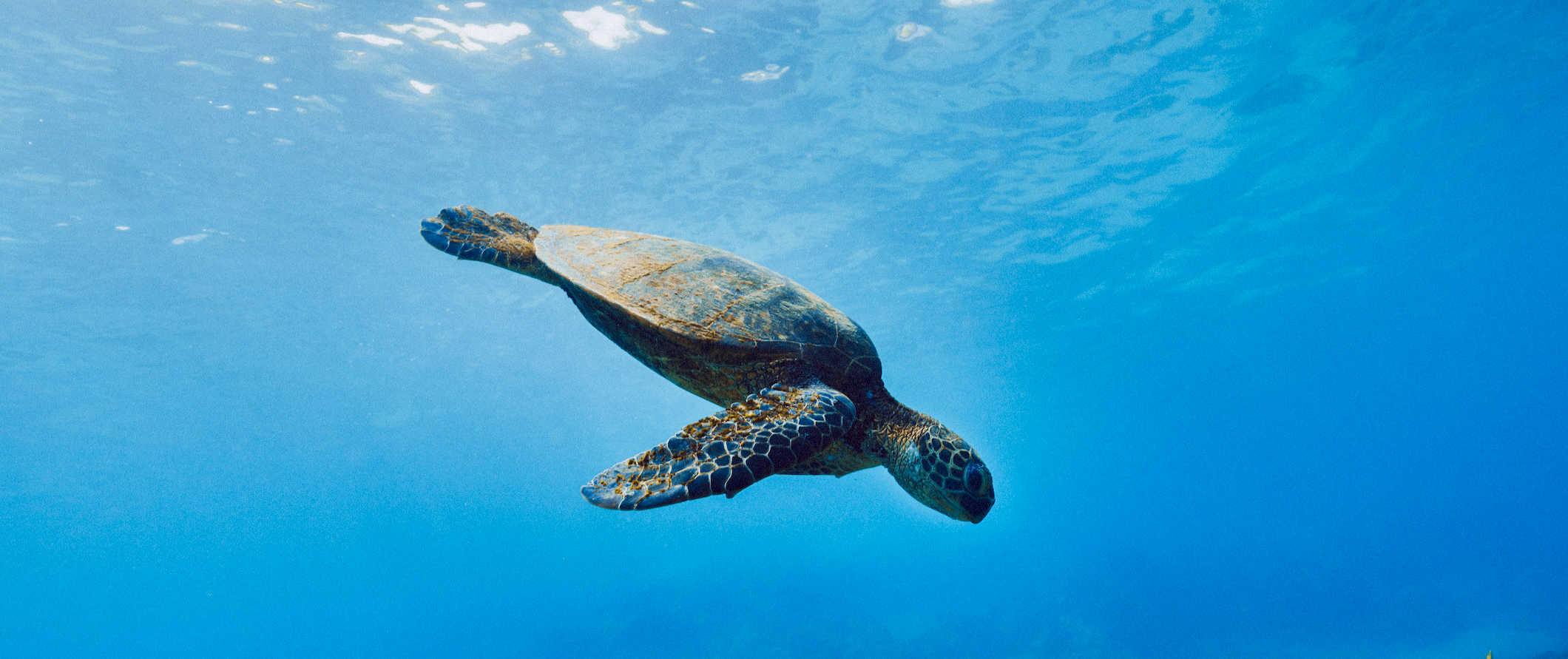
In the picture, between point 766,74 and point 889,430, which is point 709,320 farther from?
point 766,74

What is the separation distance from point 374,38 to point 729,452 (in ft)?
40.5

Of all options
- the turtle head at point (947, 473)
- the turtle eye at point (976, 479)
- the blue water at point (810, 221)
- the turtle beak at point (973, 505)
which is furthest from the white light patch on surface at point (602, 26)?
the turtle beak at point (973, 505)

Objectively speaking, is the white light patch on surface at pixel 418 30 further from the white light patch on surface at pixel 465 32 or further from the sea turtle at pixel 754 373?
the sea turtle at pixel 754 373

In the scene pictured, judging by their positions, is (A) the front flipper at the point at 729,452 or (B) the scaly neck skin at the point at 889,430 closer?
(A) the front flipper at the point at 729,452

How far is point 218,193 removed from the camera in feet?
51.8

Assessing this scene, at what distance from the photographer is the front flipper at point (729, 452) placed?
9.02ft

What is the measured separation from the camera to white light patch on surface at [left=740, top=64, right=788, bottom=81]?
12.9 m

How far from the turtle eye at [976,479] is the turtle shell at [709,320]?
2.99 ft

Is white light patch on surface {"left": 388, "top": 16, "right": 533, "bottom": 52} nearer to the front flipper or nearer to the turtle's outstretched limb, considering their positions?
the turtle's outstretched limb

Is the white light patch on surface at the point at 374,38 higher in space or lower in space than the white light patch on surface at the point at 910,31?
lower

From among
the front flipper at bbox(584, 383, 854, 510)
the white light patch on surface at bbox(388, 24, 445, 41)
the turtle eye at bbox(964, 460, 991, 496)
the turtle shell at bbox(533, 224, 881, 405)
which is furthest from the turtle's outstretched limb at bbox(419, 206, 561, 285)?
the white light patch on surface at bbox(388, 24, 445, 41)

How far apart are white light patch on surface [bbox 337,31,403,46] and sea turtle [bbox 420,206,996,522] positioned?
9.11 metres

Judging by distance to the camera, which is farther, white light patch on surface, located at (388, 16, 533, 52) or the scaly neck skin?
white light patch on surface, located at (388, 16, 533, 52)

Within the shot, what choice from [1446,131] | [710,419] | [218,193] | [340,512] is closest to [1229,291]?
[1446,131]
